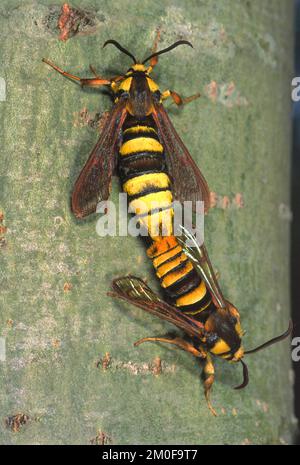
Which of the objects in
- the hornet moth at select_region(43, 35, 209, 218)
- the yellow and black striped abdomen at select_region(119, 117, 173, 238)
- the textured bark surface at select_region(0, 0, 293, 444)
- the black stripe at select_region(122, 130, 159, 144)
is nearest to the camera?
the textured bark surface at select_region(0, 0, 293, 444)

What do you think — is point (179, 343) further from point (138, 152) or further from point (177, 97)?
point (177, 97)

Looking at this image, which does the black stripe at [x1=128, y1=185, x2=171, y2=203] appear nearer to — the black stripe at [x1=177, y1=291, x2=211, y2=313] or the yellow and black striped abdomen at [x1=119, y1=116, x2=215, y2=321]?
the yellow and black striped abdomen at [x1=119, y1=116, x2=215, y2=321]

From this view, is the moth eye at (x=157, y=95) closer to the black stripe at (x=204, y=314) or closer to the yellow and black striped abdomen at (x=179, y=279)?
→ the yellow and black striped abdomen at (x=179, y=279)

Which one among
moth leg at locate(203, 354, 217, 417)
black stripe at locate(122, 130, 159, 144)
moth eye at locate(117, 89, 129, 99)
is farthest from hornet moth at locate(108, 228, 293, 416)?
moth eye at locate(117, 89, 129, 99)

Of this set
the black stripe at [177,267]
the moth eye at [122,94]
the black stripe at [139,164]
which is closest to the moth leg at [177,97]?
the moth eye at [122,94]

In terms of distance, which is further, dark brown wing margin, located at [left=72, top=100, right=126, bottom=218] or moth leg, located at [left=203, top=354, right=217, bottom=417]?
moth leg, located at [left=203, top=354, right=217, bottom=417]

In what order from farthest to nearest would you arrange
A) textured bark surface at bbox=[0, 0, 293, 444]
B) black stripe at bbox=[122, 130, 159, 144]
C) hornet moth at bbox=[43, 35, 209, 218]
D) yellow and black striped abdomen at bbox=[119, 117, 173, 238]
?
black stripe at bbox=[122, 130, 159, 144]
yellow and black striped abdomen at bbox=[119, 117, 173, 238]
hornet moth at bbox=[43, 35, 209, 218]
textured bark surface at bbox=[0, 0, 293, 444]

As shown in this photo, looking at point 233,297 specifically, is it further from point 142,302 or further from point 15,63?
point 15,63
